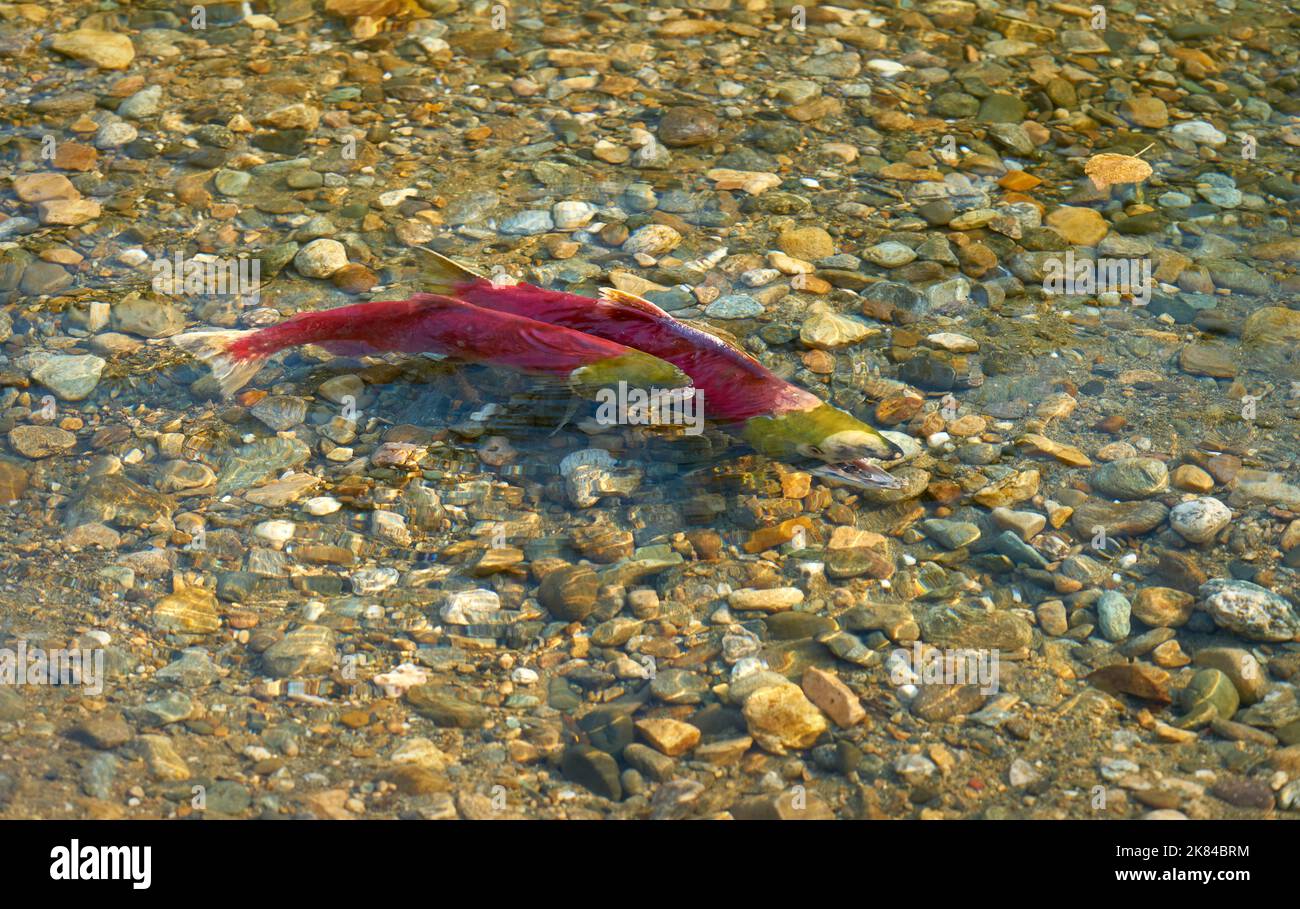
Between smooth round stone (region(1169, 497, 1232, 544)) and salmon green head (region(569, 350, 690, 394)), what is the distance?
72.4 inches

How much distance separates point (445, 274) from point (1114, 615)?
2815 millimetres

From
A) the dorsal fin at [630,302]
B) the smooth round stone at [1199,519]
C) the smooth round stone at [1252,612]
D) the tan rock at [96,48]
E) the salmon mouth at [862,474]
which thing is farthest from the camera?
the tan rock at [96,48]

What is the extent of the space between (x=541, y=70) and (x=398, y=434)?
10.5ft

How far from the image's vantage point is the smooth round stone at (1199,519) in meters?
4.38

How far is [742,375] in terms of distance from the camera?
4.57 metres

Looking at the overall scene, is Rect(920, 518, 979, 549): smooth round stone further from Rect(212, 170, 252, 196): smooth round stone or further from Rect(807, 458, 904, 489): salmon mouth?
Rect(212, 170, 252, 196): smooth round stone

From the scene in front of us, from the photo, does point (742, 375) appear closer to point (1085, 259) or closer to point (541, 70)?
point (1085, 259)

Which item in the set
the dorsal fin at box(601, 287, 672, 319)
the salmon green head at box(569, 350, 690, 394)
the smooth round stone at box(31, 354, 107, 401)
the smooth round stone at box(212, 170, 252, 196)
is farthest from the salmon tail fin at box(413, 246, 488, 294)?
the smooth round stone at box(212, 170, 252, 196)

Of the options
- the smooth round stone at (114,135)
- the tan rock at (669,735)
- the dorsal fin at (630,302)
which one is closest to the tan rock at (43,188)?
the smooth round stone at (114,135)

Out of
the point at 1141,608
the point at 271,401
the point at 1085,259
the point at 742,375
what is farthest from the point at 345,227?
the point at 1141,608

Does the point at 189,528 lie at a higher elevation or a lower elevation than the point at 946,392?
lower

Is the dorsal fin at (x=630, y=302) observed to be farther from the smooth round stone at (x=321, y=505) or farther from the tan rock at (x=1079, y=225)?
the tan rock at (x=1079, y=225)

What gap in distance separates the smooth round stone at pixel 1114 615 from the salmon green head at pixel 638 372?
64.6 inches

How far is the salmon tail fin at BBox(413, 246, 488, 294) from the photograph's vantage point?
4926mm
